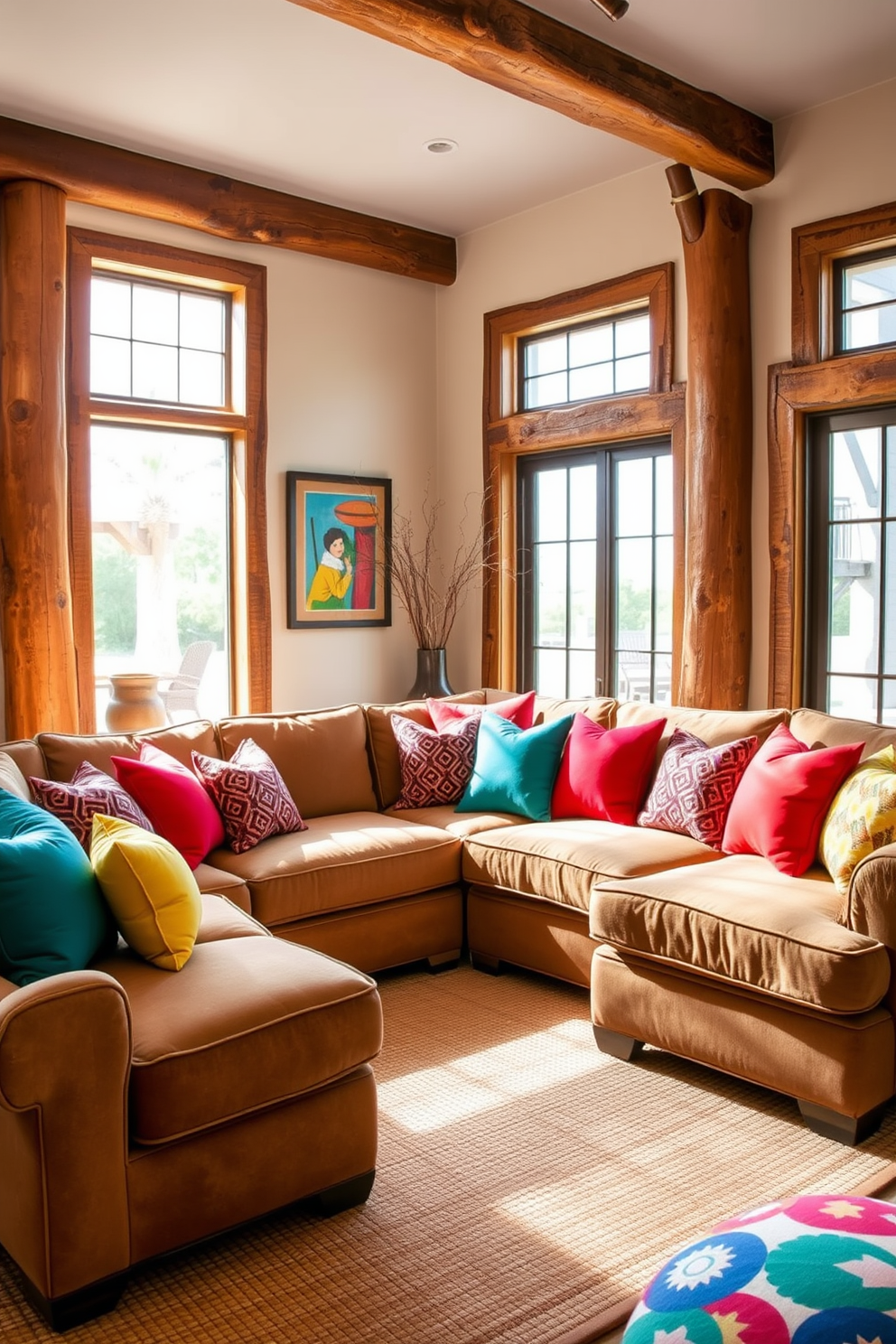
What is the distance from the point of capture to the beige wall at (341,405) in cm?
568

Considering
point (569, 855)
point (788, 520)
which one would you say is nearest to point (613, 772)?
point (569, 855)

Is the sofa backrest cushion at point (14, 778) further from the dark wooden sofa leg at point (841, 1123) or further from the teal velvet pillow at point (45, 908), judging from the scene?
the dark wooden sofa leg at point (841, 1123)

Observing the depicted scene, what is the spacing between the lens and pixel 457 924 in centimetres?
417

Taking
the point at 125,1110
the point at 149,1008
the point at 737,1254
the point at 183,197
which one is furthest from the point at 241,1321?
the point at 183,197

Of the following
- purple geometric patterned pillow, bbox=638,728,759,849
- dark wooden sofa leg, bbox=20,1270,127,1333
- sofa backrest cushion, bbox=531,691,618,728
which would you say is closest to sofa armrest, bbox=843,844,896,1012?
purple geometric patterned pillow, bbox=638,728,759,849

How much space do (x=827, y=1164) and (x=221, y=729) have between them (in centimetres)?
255

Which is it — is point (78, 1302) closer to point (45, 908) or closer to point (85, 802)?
point (45, 908)

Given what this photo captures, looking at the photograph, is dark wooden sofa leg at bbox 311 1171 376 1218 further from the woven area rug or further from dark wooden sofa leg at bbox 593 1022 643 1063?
dark wooden sofa leg at bbox 593 1022 643 1063

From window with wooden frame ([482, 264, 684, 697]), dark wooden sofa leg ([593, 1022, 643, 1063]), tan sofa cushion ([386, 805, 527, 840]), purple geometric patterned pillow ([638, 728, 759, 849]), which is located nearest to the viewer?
dark wooden sofa leg ([593, 1022, 643, 1063])

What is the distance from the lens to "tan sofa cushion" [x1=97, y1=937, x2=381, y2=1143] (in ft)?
7.10

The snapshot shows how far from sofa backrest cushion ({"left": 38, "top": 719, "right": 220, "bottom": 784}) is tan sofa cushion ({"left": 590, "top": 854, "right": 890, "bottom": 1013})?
161cm

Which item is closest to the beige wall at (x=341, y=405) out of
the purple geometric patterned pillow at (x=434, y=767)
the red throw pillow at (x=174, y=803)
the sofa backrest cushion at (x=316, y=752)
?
the sofa backrest cushion at (x=316, y=752)

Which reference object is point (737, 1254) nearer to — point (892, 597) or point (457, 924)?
point (457, 924)

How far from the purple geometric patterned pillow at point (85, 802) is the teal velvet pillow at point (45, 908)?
0.65 metres
